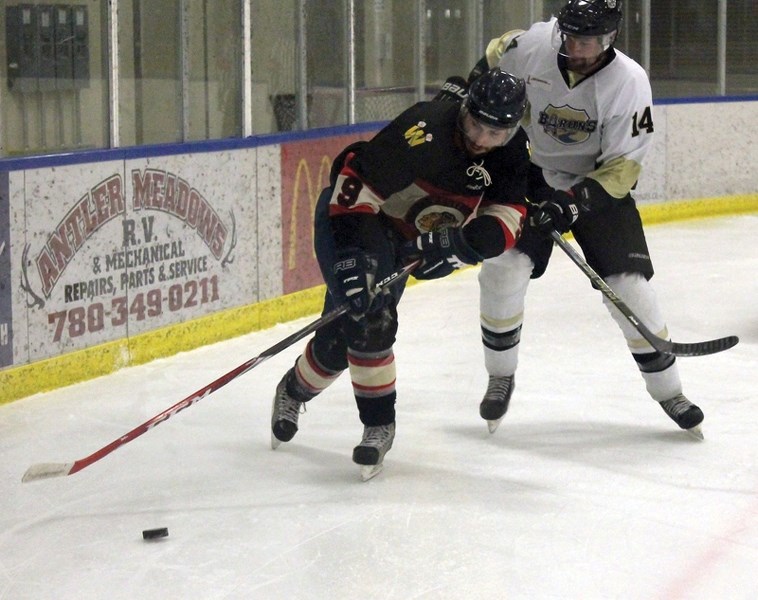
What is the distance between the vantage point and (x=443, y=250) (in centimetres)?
279

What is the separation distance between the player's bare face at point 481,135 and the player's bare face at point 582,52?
0.40 meters

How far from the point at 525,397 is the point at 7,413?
1478mm

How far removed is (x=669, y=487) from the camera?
2908mm

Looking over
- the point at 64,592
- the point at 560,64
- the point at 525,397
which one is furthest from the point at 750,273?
the point at 64,592

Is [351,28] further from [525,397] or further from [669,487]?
[669,487]

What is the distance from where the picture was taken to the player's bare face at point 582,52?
3.00m

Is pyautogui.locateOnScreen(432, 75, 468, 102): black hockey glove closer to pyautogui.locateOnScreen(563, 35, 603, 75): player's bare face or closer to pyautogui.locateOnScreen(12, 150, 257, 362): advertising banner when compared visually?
pyautogui.locateOnScreen(563, 35, 603, 75): player's bare face

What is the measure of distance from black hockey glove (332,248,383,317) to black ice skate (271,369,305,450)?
0.49 meters

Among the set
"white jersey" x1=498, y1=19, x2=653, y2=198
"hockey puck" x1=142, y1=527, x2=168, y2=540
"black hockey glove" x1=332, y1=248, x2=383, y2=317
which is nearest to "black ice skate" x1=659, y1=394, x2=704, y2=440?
"white jersey" x1=498, y1=19, x2=653, y2=198

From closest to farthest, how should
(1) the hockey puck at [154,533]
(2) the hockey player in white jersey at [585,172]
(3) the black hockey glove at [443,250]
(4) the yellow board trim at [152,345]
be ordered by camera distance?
(1) the hockey puck at [154,533] < (3) the black hockey glove at [443,250] < (2) the hockey player in white jersey at [585,172] < (4) the yellow board trim at [152,345]

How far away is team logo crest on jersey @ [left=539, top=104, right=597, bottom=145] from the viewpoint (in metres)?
3.16

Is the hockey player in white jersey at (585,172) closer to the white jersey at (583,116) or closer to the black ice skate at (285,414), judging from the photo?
the white jersey at (583,116)

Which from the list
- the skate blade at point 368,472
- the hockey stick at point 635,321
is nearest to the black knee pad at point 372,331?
the skate blade at point 368,472

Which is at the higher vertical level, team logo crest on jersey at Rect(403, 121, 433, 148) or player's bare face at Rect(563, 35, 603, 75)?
player's bare face at Rect(563, 35, 603, 75)
